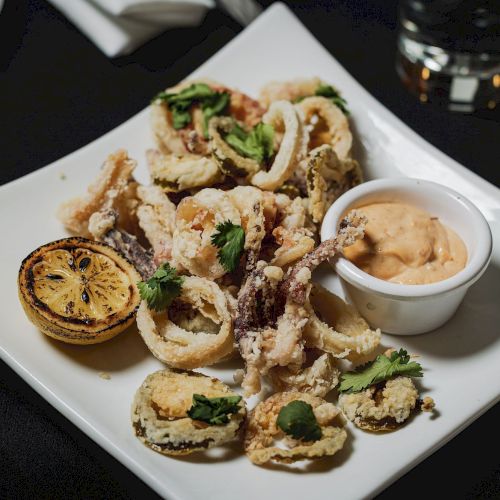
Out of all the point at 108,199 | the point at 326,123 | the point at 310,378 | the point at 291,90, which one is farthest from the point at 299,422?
the point at 291,90

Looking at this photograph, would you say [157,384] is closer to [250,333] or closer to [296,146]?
[250,333]

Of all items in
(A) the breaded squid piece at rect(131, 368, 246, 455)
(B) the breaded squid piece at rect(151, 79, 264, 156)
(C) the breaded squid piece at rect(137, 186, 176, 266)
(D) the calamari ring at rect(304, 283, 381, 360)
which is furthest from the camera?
(B) the breaded squid piece at rect(151, 79, 264, 156)

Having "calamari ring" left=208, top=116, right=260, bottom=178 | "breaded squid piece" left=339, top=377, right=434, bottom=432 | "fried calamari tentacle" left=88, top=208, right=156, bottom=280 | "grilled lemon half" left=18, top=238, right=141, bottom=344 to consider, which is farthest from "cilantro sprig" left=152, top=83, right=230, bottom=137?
"breaded squid piece" left=339, top=377, right=434, bottom=432

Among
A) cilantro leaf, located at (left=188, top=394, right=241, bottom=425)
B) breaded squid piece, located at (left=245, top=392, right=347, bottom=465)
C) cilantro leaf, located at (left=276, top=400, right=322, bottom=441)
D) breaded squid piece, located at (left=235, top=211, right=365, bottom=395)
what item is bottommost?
breaded squid piece, located at (left=245, top=392, right=347, bottom=465)

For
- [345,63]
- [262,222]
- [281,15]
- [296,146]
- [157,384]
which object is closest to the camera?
[157,384]

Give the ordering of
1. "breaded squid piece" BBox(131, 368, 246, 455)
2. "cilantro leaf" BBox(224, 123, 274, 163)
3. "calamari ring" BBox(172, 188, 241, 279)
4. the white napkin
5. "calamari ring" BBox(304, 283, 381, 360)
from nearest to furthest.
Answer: "breaded squid piece" BBox(131, 368, 246, 455) → "calamari ring" BBox(304, 283, 381, 360) → "calamari ring" BBox(172, 188, 241, 279) → "cilantro leaf" BBox(224, 123, 274, 163) → the white napkin

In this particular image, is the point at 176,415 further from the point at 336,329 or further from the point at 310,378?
the point at 336,329

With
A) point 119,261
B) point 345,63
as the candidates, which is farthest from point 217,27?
point 119,261

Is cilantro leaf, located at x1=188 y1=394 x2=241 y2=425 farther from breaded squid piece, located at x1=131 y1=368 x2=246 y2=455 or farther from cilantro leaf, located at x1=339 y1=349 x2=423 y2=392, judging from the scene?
cilantro leaf, located at x1=339 y1=349 x2=423 y2=392
